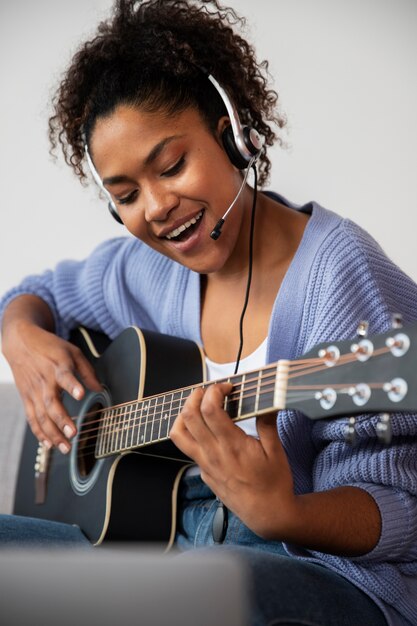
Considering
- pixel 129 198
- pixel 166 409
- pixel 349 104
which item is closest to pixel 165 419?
pixel 166 409

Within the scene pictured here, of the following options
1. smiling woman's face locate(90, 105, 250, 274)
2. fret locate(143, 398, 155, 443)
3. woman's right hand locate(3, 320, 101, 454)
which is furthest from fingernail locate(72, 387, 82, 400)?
smiling woman's face locate(90, 105, 250, 274)

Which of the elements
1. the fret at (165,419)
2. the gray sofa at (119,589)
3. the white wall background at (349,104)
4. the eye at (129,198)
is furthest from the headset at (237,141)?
the gray sofa at (119,589)

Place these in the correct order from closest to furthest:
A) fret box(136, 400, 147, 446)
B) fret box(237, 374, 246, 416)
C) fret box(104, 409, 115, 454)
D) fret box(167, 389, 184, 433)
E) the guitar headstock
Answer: the guitar headstock
fret box(237, 374, 246, 416)
fret box(167, 389, 184, 433)
fret box(136, 400, 147, 446)
fret box(104, 409, 115, 454)

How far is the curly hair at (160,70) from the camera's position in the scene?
122 cm

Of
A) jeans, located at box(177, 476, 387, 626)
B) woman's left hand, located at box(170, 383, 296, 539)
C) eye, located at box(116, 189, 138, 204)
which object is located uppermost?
eye, located at box(116, 189, 138, 204)

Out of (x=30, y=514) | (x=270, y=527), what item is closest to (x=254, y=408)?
(x=270, y=527)

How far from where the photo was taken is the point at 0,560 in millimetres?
Answer: 569

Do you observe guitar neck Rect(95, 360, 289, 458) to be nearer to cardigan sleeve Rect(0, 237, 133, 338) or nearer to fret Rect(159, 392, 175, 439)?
fret Rect(159, 392, 175, 439)

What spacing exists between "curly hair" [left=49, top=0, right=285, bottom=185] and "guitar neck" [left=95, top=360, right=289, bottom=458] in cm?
41

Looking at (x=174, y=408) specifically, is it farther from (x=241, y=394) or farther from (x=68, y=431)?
(x=68, y=431)

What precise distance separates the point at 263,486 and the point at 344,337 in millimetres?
249

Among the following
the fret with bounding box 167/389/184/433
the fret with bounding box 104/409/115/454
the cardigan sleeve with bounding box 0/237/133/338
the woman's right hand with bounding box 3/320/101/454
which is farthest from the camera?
the cardigan sleeve with bounding box 0/237/133/338

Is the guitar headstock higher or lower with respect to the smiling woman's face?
lower

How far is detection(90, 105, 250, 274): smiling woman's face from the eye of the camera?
1.18 meters
